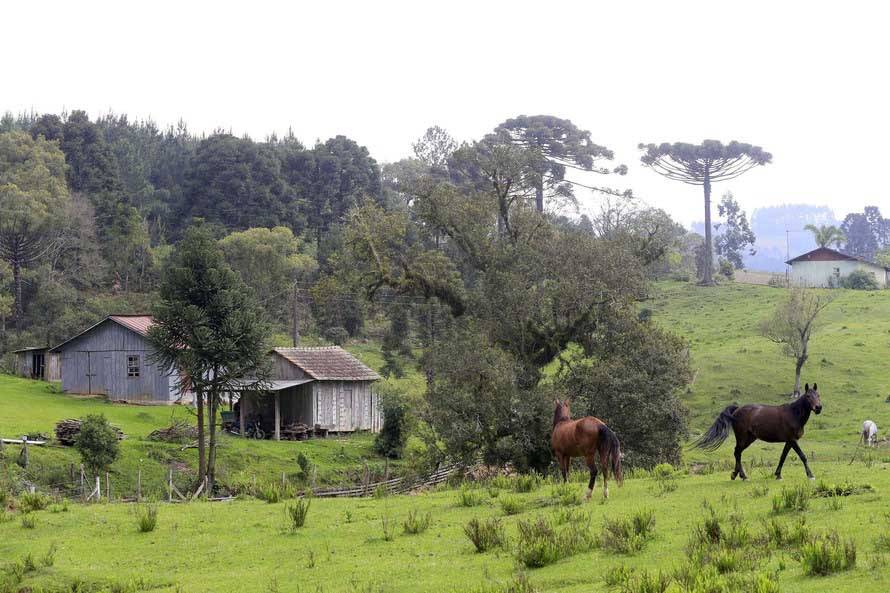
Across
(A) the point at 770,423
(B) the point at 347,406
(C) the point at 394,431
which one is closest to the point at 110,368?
(B) the point at 347,406

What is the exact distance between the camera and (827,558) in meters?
11.0

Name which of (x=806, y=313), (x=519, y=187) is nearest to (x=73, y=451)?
(x=519, y=187)

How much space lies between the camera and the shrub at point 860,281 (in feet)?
281

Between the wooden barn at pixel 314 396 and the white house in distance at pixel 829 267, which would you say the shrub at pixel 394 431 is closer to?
the wooden barn at pixel 314 396

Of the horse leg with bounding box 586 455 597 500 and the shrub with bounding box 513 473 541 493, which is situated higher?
the horse leg with bounding box 586 455 597 500

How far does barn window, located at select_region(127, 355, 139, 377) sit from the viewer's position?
181 feet

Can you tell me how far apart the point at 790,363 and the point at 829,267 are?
37.4m

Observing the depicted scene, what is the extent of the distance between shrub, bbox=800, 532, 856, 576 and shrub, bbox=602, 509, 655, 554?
256cm

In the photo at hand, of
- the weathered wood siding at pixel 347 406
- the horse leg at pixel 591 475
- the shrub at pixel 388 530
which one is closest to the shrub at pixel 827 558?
the horse leg at pixel 591 475

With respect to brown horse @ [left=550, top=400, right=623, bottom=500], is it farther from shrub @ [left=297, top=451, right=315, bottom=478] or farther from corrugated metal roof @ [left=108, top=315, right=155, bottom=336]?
corrugated metal roof @ [left=108, top=315, right=155, bottom=336]

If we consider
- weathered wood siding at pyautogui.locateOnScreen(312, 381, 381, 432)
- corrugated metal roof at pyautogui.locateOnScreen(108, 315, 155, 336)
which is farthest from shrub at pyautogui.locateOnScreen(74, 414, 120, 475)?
corrugated metal roof at pyautogui.locateOnScreen(108, 315, 155, 336)

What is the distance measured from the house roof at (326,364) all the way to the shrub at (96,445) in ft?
51.5

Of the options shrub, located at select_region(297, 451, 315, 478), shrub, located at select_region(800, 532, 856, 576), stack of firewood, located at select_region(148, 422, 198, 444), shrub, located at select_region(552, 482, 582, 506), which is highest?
shrub, located at select_region(800, 532, 856, 576)

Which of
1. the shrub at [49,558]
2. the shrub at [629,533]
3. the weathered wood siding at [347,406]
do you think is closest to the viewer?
the shrub at [629,533]
